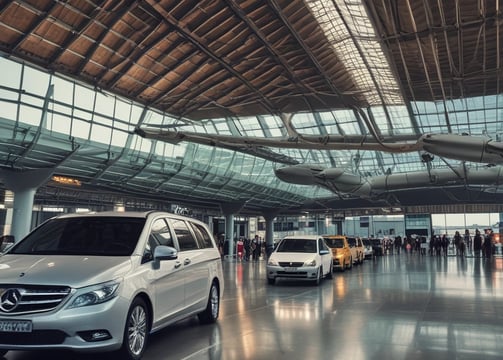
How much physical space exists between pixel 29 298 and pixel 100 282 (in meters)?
0.73

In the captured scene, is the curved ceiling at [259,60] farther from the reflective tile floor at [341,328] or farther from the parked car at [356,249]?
the reflective tile floor at [341,328]

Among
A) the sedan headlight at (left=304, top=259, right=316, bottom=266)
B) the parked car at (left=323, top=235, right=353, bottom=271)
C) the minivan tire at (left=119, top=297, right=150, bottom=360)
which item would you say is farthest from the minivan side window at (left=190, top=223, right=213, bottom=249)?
the parked car at (left=323, top=235, right=353, bottom=271)

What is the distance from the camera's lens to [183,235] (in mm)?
7543

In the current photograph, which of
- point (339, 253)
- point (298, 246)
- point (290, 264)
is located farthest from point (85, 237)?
point (339, 253)

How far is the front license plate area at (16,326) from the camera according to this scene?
485 centimetres

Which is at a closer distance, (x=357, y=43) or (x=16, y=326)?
(x=16, y=326)

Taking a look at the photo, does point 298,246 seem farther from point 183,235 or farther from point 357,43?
point 183,235

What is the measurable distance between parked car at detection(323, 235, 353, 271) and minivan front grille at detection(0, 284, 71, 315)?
18.3m

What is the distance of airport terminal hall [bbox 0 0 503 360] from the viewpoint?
19.6 ft

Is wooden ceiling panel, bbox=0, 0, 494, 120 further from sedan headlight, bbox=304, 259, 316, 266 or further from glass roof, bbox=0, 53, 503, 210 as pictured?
sedan headlight, bbox=304, 259, 316, 266

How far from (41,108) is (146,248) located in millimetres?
18505

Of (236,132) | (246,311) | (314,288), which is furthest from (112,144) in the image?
(246,311)

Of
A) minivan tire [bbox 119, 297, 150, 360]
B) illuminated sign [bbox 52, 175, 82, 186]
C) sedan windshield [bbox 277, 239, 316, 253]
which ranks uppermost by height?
illuminated sign [bbox 52, 175, 82, 186]

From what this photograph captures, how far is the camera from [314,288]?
14664 mm
